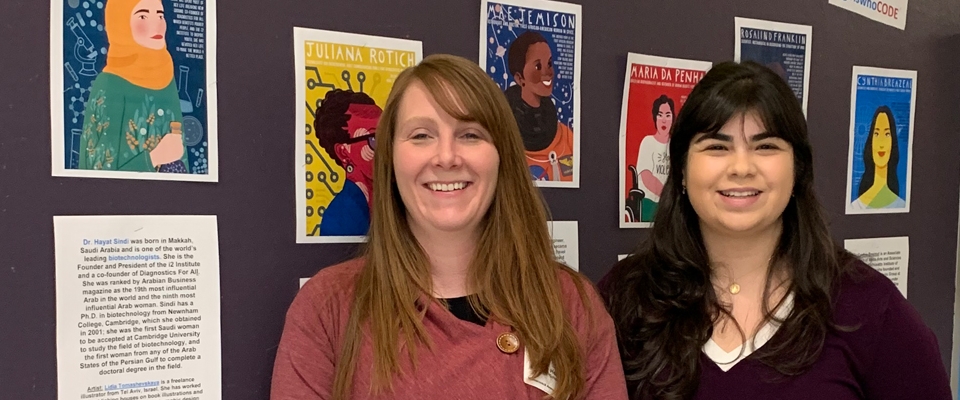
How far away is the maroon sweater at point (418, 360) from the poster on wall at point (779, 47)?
92 centimetres

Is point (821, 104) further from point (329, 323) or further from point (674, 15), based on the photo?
point (329, 323)

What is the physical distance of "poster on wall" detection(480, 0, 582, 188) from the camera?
1.41 m

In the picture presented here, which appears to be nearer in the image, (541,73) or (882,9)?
(541,73)

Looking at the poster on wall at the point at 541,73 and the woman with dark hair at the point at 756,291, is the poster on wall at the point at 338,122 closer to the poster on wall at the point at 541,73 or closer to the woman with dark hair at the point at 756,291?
the poster on wall at the point at 541,73

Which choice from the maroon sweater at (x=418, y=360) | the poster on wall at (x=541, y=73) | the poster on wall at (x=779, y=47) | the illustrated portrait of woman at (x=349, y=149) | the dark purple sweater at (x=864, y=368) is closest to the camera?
the maroon sweater at (x=418, y=360)

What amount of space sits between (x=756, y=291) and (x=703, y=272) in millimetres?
99

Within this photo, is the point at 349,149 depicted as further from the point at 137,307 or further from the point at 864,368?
the point at 864,368

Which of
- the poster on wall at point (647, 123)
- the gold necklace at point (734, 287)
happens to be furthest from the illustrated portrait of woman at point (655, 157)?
the gold necklace at point (734, 287)

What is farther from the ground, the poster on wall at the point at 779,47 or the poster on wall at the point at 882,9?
the poster on wall at the point at 882,9

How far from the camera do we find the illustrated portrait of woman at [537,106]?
144 centimetres

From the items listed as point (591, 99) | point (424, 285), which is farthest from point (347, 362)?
point (591, 99)

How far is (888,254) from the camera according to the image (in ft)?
6.21

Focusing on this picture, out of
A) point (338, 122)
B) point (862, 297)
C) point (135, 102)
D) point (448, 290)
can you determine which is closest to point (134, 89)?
point (135, 102)

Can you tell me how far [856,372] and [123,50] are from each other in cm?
133
